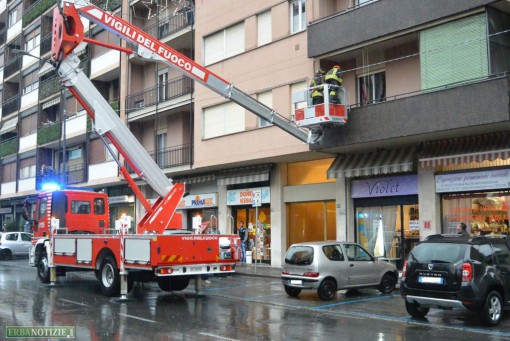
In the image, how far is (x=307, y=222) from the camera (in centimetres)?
2378

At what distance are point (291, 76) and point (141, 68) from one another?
14037mm

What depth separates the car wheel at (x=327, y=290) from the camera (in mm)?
14047

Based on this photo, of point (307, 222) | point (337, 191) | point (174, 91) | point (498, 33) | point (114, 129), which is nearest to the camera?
point (498, 33)

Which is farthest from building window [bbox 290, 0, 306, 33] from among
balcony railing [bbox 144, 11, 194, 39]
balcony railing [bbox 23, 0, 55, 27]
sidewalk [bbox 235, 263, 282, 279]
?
balcony railing [bbox 23, 0, 55, 27]

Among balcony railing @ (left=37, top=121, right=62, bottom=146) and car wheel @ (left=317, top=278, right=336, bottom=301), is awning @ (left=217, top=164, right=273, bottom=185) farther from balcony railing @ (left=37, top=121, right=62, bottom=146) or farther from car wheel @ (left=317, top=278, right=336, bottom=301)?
balcony railing @ (left=37, top=121, right=62, bottom=146)

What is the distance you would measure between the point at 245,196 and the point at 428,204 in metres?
9.82

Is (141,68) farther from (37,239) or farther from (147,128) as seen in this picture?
(37,239)

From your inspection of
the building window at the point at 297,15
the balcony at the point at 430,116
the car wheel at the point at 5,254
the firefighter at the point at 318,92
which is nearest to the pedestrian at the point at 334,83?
the firefighter at the point at 318,92

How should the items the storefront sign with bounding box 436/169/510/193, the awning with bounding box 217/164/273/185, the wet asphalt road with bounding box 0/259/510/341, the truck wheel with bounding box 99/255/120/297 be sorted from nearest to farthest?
the wet asphalt road with bounding box 0/259/510/341, the truck wheel with bounding box 99/255/120/297, the storefront sign with bounding box 436/169/510/193, the awning with bounding box 217/164/273/185

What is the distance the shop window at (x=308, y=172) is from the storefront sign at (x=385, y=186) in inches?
62.8

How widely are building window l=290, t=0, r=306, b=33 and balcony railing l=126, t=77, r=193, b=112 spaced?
6.91 metres

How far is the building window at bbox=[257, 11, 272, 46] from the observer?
23.0 meters

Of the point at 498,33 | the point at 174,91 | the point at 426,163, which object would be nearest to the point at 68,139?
the point at 174,91

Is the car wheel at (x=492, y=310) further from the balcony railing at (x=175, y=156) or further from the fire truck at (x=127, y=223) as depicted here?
the balcony railing at (x=175, y=156)
